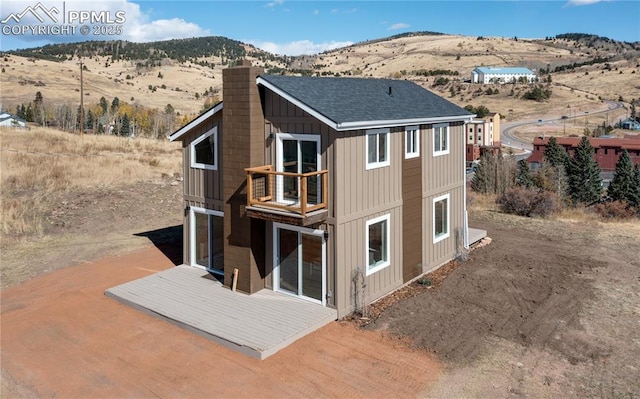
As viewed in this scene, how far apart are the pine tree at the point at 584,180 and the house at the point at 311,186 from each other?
2957 centimetres

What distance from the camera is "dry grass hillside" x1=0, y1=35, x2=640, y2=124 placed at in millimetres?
70688

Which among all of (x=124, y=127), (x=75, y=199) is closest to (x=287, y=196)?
(x=75, y=199)

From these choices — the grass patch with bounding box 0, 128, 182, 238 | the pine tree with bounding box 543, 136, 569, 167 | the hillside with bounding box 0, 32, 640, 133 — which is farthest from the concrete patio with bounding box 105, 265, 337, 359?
the hillside with bounding box 0, 32, 640, 133

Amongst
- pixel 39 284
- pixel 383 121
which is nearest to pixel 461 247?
pixel 383 121

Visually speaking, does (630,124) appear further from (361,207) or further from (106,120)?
(361,207)

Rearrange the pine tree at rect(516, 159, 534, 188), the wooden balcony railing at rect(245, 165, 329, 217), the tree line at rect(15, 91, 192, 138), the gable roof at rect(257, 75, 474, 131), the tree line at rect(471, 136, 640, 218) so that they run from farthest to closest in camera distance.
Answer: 1. the tree line at rect(15, 91, 192, 138)
2. the pine tree at rect(516, 159, 534, 188)
3. the tree line at rect(471, 136, 640, 218)
4. the gable roof at rect(257, 75, 474, 131)
5. the wooden balcony railing at rect(245, 165, 329, 217)

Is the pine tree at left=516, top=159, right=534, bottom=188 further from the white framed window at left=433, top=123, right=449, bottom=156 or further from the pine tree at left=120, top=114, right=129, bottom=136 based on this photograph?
the pine tree at left=120, top=114, right=129, bottom=136

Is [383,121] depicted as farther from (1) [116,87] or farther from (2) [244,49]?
(2) [244,49]

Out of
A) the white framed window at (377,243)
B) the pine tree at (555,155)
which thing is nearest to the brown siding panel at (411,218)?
the white framed window at (377,243)

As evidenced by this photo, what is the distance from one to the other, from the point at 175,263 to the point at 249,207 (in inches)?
174

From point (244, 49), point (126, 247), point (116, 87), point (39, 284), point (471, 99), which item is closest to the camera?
point (39, 284)

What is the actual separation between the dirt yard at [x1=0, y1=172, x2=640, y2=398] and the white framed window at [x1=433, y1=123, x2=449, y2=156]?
3.12m

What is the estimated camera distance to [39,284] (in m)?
12.4

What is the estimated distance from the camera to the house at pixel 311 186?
33.9 feet
